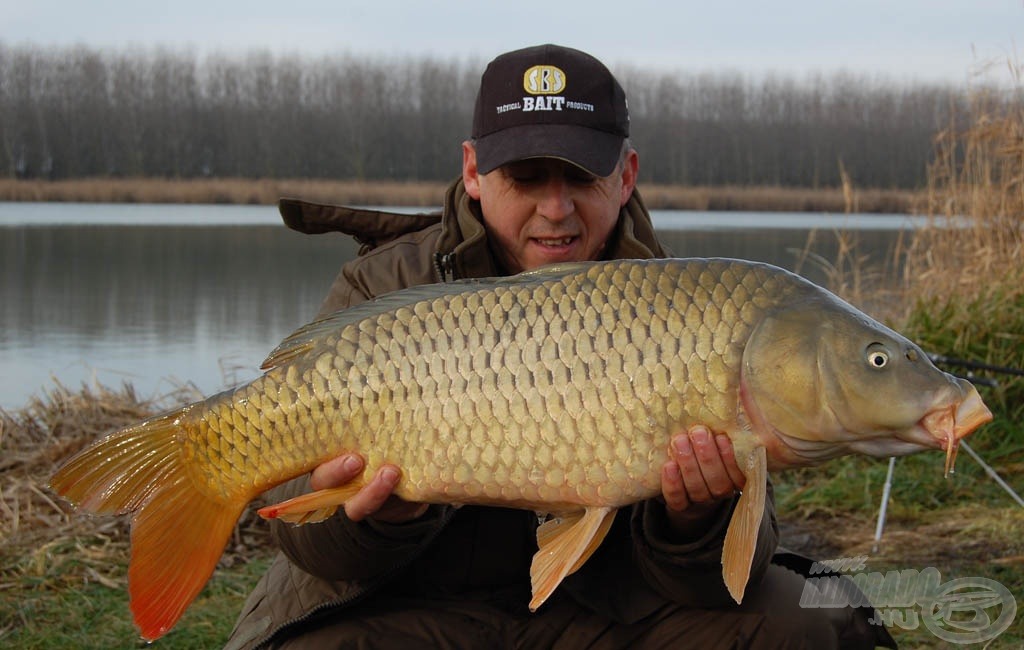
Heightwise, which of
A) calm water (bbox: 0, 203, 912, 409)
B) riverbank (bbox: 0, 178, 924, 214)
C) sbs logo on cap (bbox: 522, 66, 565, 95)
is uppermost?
sbs logo on cap (bbox: 522, 66, 565, 95)

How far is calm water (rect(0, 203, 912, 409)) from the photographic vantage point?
5.96 meters

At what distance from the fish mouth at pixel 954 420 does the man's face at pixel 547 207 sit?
30.6 inches

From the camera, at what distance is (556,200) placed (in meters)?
1.98

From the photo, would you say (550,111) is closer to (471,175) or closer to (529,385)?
(471,175)

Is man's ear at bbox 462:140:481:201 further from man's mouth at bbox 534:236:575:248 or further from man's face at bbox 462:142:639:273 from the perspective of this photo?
man's mouth at bbox 534:236:575:248

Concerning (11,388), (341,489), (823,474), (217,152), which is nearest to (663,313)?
(341,489)

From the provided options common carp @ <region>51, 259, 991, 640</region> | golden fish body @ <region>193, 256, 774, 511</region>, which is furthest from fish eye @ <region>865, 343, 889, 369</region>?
golden fish body @ <region>193, 256, 774, 511</region>

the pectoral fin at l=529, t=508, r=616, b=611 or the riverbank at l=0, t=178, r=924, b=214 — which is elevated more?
the pectoral fin at l=529, t=508, r=616, b=611

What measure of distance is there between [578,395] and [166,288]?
866cm

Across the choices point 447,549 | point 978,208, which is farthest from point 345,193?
point 447,549

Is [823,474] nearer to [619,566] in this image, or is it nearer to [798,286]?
[619,566]

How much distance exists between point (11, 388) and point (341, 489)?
14.2ft

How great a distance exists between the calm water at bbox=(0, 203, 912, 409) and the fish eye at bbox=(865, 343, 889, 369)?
3310 mm

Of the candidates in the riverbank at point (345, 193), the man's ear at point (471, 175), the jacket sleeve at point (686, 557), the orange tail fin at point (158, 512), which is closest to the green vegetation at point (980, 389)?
the jacket sleeve at point (686, 557)
